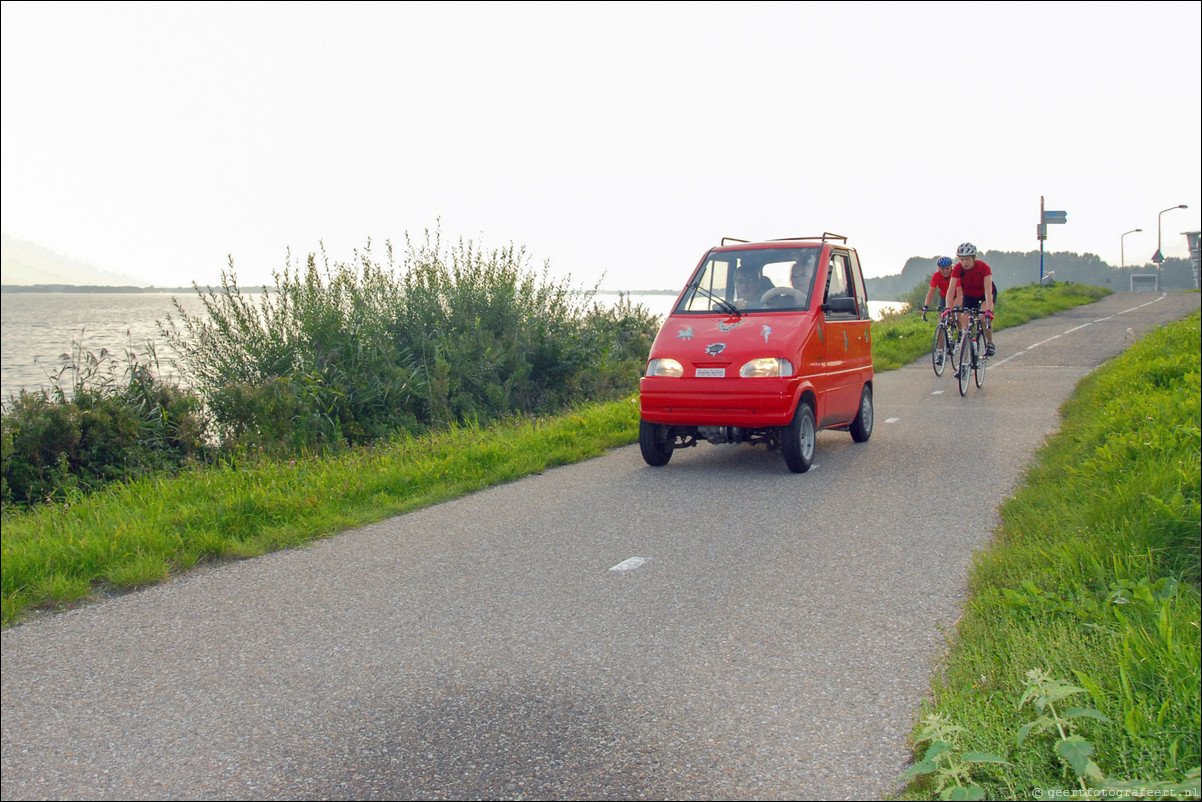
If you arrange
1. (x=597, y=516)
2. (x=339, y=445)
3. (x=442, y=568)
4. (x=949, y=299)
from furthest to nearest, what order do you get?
(x=949, y=299)
(x=339, y=445)
(x=597, y=516)
(x=442, y=568)

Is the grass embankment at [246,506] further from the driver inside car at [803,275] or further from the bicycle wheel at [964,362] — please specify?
the bicycle wheel at [964,362]

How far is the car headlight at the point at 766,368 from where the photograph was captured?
319 inches

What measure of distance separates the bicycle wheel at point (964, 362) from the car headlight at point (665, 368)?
721 cm

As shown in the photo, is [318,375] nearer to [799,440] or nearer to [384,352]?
[384,352]

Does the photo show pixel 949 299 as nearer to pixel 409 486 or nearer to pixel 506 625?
pixel 409 486

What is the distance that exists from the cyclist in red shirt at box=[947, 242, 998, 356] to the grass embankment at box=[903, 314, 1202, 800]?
843cm

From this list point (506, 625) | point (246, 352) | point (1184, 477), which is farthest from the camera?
point (246, 352)

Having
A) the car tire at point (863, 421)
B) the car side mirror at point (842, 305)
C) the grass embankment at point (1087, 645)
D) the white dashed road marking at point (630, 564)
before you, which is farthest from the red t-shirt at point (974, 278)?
the white dashed road marking at point (630, 564)

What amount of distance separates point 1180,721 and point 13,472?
1068 centimetres

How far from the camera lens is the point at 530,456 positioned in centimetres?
895

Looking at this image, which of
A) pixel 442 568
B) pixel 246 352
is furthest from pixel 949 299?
pixel 442 568

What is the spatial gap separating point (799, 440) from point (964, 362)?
6.90 meters

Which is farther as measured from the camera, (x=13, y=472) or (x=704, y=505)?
(x=13, y=472)

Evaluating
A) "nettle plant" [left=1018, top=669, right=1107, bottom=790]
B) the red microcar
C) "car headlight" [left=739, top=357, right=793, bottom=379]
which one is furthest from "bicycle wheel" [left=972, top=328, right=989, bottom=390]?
"nettle plant" [left=1018, top=669, right=1107, bottom=790]
